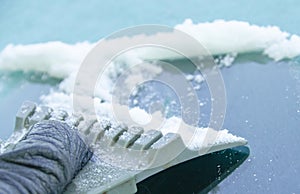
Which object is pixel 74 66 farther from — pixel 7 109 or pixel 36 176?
pixel 36 176

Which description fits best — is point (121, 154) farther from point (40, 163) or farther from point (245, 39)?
point (245, 39)

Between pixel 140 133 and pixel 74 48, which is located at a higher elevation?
pixel 74 48

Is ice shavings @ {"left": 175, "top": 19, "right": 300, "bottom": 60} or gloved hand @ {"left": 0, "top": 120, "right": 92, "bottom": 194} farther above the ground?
ice shavings @ {"left": 175, "top": 19, "right": 300, "bottom": 60}

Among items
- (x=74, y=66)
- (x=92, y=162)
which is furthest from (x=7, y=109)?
(x=92, y=162)

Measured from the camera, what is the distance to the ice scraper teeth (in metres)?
1.18

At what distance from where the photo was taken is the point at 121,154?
4.13ft

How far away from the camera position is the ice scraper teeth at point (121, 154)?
3.88 feet

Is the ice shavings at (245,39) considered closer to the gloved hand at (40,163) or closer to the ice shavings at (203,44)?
the ice shavings at (203,44)

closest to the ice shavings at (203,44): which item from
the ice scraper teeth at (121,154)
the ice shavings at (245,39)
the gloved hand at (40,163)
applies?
the ice shavings at (245,39)

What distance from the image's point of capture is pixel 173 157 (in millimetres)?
1261

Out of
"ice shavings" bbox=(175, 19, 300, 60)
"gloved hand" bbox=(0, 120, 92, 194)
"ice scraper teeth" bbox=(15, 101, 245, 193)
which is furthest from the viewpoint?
"ice shavings" bbox=(175, 19, 300, 60)

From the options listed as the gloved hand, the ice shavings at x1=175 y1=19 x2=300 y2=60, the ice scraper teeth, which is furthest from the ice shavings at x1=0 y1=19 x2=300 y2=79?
the gloved hand

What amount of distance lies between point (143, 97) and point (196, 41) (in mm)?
344

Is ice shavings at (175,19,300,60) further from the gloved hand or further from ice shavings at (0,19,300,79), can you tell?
the gloved hand
